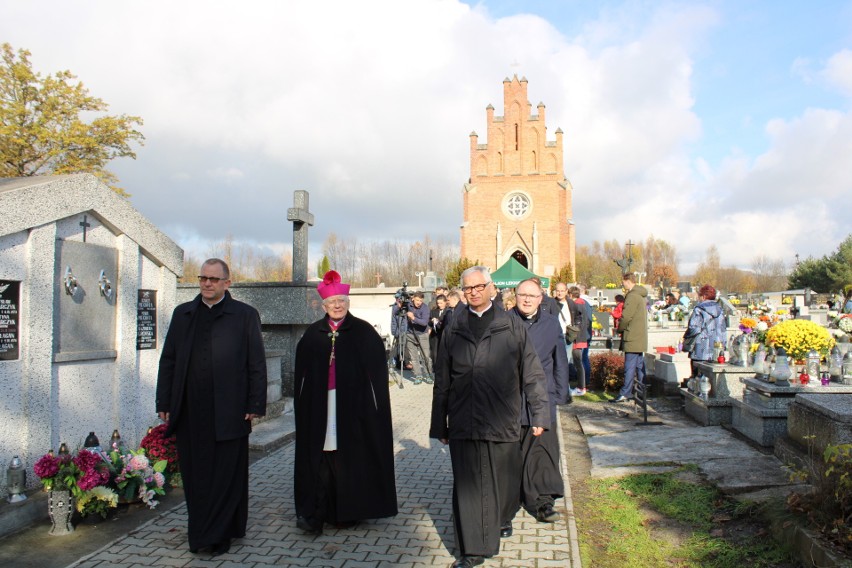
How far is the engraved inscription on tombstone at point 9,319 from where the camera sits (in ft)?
14.9

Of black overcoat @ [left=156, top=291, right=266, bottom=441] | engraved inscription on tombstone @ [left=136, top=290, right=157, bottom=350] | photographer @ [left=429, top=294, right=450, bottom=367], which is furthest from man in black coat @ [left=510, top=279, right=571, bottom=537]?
photographer @ [left=429, top=294, right=450, bottom=367]

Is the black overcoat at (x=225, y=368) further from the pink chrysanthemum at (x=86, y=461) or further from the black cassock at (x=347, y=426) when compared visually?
the pink chrysanthemum at (x=86, y=461)

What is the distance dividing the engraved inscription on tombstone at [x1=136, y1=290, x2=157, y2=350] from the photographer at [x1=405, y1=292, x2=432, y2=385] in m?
6.70

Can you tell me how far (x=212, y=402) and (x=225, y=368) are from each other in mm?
245

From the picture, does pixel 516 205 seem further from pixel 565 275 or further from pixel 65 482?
pixel 65 482

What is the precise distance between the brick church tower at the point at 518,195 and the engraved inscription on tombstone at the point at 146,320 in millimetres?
39985

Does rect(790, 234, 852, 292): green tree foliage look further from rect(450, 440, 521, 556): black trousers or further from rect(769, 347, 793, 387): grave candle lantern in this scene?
rect(450, 440, 521, 556): black trousers

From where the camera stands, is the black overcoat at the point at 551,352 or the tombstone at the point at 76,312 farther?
the black overcoat at the point at 551,352

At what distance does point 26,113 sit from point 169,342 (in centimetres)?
1792

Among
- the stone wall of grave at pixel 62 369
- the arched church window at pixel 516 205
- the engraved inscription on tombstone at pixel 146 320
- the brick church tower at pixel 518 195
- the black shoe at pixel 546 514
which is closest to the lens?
the stone wall of grave at pixel 62 369

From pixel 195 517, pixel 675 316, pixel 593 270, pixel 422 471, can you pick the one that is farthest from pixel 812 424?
pixel 593 270

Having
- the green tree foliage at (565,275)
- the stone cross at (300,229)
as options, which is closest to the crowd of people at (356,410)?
the stone cross at (300,229)

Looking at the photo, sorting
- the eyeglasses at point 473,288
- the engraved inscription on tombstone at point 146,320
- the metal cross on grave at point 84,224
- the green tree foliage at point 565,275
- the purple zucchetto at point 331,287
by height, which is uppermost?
the green tree foliage at point 565,275

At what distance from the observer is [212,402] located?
4391 mm
